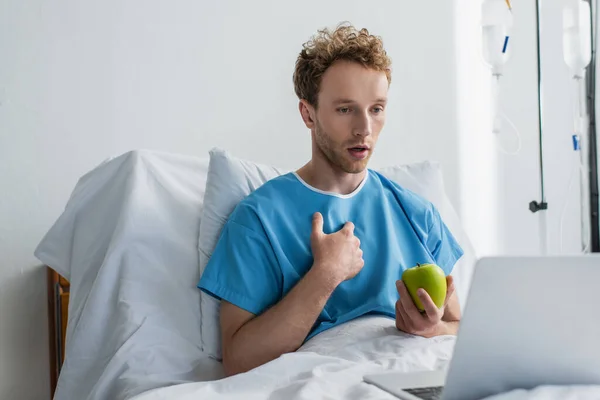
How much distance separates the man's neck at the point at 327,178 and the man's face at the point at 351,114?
0.02 m

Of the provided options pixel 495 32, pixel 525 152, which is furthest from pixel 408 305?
pixel 525 152

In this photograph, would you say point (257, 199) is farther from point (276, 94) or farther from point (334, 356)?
point (276, 94)

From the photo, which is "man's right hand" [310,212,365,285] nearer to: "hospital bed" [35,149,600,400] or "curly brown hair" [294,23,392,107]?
"hospital bed" [35,149,600,400]

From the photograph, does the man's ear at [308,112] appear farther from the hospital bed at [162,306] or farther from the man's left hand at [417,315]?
the man's left hand at [417,315]

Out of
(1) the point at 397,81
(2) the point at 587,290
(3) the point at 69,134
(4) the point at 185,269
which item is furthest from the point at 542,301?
(1) the point at 397,81

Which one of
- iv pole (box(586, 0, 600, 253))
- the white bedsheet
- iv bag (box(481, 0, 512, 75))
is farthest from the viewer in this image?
iv pole (box(586, 0, 600, 253))

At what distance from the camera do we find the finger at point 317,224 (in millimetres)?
1498

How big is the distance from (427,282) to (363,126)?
1.35 ft

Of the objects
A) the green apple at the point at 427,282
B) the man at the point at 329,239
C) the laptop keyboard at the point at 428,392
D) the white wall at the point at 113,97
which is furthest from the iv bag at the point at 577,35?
the laptop keyboard at the point at 428,392

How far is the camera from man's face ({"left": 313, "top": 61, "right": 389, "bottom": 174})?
1.61 m

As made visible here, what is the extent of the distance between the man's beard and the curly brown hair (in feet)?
0.33

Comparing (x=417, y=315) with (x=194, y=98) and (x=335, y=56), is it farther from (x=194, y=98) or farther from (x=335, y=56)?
(x=194, y=98)

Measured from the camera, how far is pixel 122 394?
1.35m

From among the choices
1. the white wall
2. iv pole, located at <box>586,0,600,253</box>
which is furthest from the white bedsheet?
iv pole, located at <box>586,0,600,253</box>
